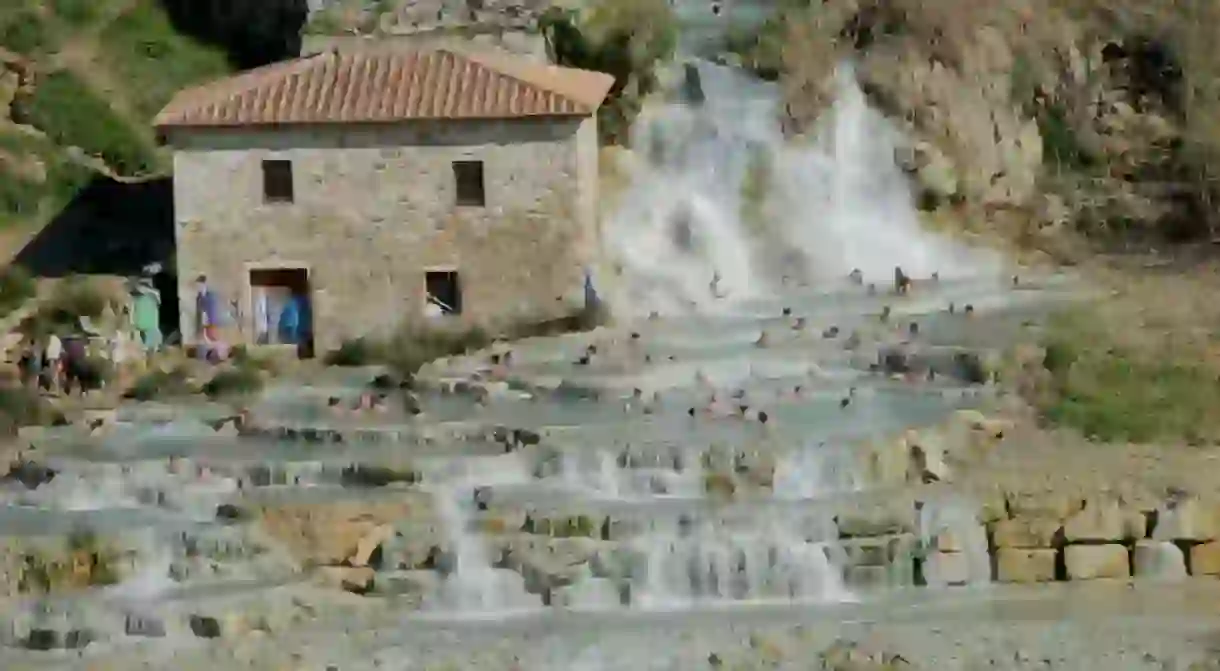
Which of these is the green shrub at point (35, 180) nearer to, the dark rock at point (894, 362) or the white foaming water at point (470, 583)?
the dark rock at point (894, 362)

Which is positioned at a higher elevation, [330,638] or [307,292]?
[307,292]

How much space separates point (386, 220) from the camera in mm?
29938

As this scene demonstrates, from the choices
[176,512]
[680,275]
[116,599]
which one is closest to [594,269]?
[680,275]

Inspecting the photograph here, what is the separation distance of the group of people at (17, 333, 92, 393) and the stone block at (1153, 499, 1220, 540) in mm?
16280

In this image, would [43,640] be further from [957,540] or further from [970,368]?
[970,368]

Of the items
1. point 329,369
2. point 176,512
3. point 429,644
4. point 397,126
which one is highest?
point 397,126

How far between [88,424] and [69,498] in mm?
3649

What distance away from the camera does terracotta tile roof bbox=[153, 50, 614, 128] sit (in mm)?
29391

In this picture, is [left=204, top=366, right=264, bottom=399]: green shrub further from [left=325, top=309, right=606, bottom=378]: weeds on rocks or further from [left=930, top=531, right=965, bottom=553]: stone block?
[left=930, top=531, right=965, bottom=553]: stone block

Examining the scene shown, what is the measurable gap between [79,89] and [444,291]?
1451cm

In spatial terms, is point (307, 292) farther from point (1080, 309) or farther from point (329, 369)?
point (1080, 309)

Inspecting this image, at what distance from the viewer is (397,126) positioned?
97.3 ft

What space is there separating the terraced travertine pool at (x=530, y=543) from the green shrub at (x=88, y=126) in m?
15.7

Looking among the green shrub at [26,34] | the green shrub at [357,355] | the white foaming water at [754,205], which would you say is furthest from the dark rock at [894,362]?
the green shrub at [26,34]
